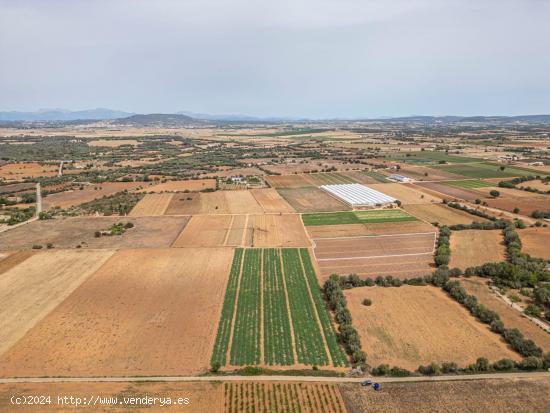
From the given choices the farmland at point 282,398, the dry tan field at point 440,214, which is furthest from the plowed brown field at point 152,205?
the farmland at point 282,398

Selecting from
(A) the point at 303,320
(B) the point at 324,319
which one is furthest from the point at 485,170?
(A) the point at 303,320

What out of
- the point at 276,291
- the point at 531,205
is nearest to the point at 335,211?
the point at 276,291

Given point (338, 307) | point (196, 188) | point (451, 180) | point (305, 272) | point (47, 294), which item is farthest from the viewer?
point (451, 180)

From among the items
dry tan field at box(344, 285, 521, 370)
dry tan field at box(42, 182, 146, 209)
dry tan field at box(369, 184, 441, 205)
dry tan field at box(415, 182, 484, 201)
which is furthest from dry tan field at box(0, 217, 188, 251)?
dry tan field at box(415, 182, 484, 201)

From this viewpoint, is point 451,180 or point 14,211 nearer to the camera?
point 14,211

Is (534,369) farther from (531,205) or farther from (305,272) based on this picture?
(531,205)

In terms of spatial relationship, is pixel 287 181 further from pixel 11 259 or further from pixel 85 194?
pixel 11 259
